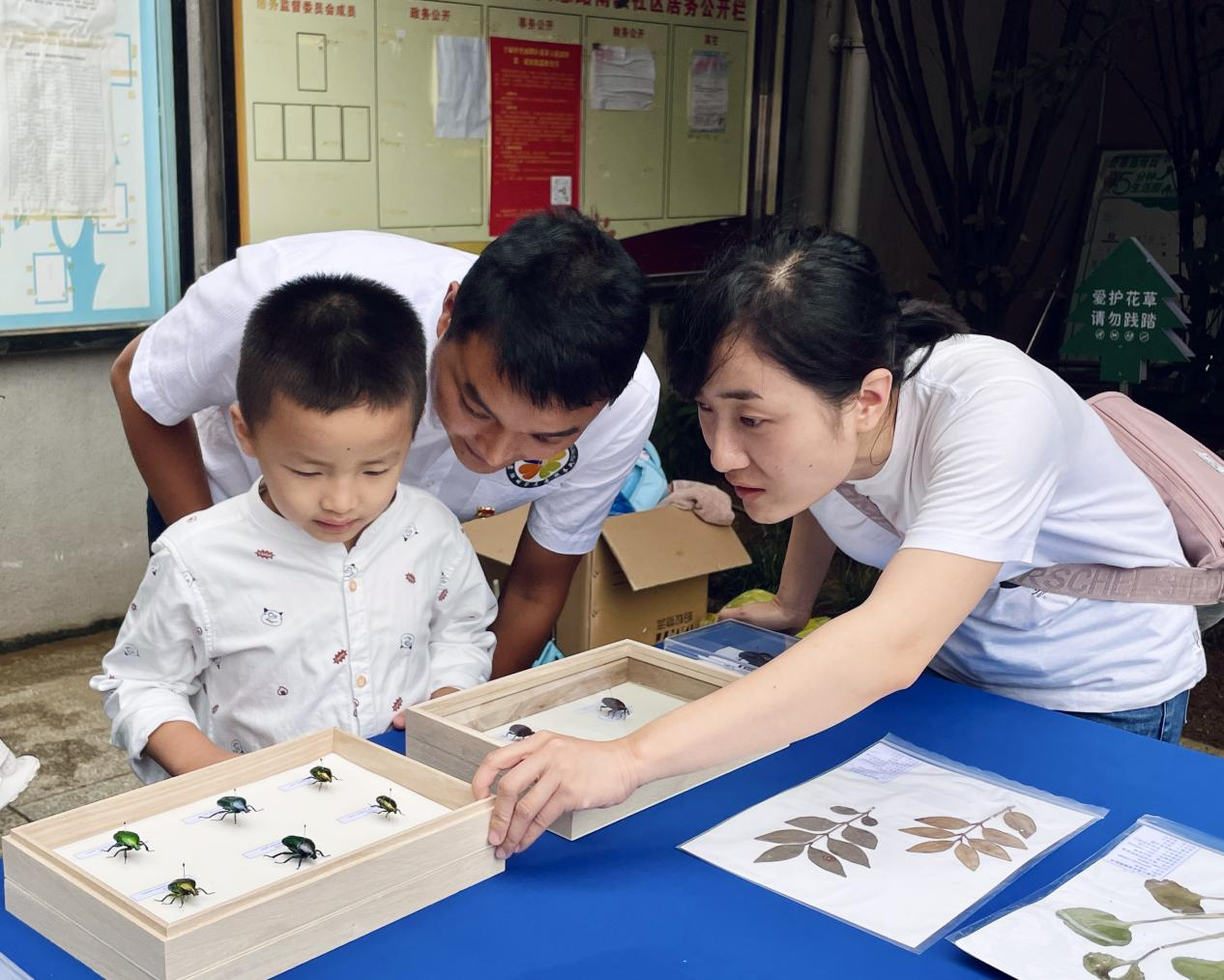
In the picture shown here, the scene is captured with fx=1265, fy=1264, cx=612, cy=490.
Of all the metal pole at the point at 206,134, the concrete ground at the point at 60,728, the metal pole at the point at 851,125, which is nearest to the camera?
the concrete ground at the point at 60,728

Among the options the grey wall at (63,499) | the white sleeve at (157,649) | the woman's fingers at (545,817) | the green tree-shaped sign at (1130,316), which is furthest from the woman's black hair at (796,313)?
the green tree-shaped sign at (1130,316)

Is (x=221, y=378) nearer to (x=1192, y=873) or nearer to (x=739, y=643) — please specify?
(x=739, y=643)

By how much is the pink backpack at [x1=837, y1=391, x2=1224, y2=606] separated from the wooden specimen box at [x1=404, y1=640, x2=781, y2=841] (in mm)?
339

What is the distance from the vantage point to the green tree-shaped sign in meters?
3.88

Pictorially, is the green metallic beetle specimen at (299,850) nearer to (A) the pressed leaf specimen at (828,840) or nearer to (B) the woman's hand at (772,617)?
(A) the pressed leaf specimen at (828,840)

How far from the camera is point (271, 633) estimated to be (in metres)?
1.45

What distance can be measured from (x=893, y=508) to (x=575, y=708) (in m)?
0.46

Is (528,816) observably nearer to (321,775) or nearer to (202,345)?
(321,775)

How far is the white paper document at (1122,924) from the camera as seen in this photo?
988 millimetres

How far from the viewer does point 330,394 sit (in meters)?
1.36

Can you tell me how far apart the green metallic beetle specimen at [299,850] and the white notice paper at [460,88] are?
313cm

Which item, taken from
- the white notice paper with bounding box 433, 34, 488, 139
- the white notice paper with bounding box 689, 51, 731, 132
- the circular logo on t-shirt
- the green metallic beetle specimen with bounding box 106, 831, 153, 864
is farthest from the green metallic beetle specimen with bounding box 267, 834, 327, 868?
the white notice paper with bounding box 689, 51, 731, 132

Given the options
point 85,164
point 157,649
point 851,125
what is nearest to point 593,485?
point 157,649

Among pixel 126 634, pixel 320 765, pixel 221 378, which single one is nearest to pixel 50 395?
pixel 221 378
